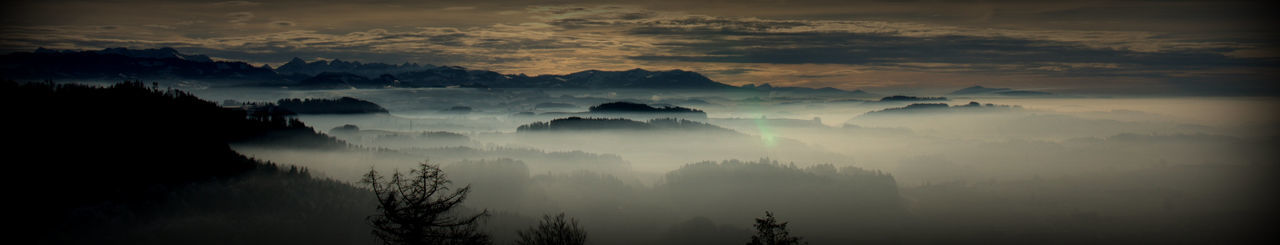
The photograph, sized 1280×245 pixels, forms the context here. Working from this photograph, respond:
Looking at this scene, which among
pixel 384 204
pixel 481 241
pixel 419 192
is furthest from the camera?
pixel 481 241

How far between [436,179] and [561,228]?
54.6ft

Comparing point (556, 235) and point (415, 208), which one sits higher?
point (415, 208)

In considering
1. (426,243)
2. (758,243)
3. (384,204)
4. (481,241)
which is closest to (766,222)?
(758,243)

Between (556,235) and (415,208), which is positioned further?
(556,235)

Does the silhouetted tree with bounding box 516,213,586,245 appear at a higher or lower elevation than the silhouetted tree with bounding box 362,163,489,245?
lower

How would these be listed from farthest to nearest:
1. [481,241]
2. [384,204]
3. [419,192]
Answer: [481,241], [419,192], [384,204]

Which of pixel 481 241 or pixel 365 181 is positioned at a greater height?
pixel 365 181

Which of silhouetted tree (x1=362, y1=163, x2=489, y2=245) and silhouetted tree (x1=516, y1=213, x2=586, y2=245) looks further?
silhouetted tree (x1=516, y1=213, x2=586, y2=245)

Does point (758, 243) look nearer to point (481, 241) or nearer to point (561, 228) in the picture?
point (561, 228)

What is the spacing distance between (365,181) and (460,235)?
15.7 feet

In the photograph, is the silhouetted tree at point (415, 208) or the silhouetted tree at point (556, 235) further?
the silhouetted tree at point (556, 235)

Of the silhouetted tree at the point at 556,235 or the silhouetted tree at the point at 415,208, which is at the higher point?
the silhouetted tree at the point at 415,208

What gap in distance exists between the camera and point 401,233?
32406 millimetres

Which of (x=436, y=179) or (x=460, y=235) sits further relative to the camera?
(x=460, y=235)
